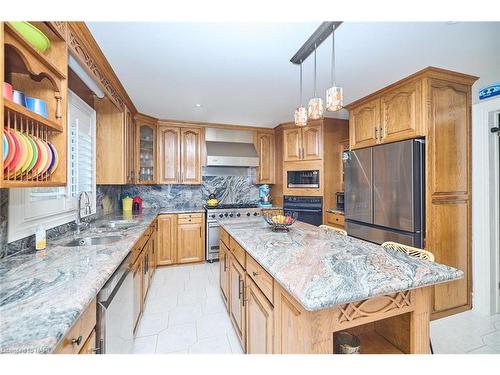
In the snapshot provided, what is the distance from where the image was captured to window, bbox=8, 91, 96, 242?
132 centimetres

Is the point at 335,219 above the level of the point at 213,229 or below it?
above

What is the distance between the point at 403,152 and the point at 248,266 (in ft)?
5.98

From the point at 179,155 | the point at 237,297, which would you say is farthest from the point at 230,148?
the point at 237,297

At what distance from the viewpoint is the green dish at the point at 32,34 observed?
37.8 inches

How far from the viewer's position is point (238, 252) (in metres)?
1.73

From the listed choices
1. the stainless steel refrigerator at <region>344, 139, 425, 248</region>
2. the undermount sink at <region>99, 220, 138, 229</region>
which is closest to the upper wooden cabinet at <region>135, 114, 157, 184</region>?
the undermount sink at <region>99, 220, 138, 229</region>

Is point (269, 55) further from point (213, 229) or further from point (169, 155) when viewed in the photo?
point (213, 229)

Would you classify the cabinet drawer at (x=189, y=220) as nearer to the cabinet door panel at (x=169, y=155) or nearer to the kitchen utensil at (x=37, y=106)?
the cabinet door panel at (x=169, y=155)

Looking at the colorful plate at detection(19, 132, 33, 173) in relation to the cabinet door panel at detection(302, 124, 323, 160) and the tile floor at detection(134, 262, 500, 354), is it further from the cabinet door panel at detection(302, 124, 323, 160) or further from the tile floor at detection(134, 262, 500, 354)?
the cabinet door panel at detection(302, 124, 323, 160)

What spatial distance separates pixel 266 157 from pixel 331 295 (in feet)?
11.7

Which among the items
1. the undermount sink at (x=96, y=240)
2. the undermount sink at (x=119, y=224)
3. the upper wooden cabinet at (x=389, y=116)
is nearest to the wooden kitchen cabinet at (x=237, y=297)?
A: the undermount sink at (x=96, y=240)

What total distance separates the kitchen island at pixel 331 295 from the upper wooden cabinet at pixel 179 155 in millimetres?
2531
